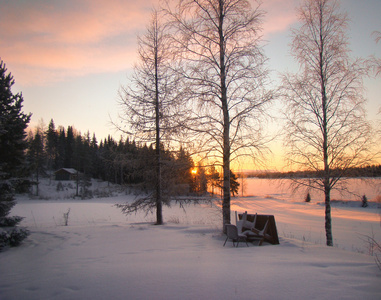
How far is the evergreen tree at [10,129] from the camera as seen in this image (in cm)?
872

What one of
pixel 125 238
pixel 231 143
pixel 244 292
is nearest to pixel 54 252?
pixel 125 238

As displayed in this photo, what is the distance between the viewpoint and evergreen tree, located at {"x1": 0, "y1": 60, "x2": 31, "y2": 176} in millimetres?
8719

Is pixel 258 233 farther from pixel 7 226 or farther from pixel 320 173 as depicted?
pixel 7 226

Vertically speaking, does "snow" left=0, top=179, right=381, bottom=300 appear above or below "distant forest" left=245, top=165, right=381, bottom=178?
below

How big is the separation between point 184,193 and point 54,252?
7.12 meters

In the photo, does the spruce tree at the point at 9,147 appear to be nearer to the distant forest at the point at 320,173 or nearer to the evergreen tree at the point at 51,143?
the distant forest at the point at 320,173

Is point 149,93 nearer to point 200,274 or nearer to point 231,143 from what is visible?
point 231,143

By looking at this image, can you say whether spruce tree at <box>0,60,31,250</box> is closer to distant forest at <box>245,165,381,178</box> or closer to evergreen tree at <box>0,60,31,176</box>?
evergreen tree at <box>0,60,31,176</box>

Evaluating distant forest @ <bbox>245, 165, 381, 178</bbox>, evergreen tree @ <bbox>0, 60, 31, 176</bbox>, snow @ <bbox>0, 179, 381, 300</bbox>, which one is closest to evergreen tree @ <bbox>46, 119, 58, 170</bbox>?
evergreen tree @ <bbox>0, 60, 31, 176</bbox>

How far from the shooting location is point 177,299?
127 inches

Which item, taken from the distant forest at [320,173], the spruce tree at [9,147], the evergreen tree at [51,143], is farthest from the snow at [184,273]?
the evergreen tree at [51,143]

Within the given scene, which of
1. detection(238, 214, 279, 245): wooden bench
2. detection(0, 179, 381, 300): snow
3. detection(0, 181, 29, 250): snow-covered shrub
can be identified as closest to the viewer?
detection(0, 179, 381, 300): snow

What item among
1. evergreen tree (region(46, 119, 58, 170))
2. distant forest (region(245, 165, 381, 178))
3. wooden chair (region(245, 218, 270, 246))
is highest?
evergreen tree (region(46, 119, 58, 170))

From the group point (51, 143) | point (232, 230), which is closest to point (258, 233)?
point (232, 230)
